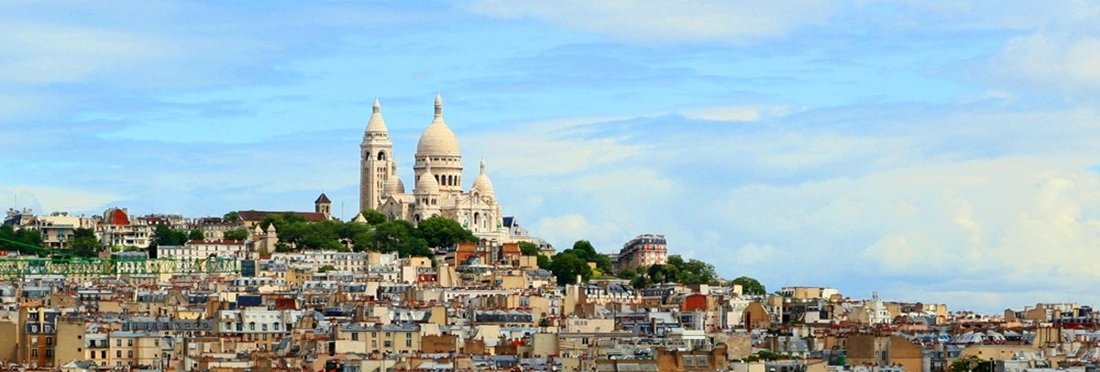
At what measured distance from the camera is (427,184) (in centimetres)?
19238

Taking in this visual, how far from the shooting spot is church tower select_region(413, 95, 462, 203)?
19725 cm

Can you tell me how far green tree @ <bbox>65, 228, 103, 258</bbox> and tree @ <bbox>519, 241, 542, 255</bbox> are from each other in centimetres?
1892

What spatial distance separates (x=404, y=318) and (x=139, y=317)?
22.6 ft

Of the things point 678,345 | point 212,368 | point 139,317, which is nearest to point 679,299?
point 139,317

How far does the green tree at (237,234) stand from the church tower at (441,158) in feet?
53.2

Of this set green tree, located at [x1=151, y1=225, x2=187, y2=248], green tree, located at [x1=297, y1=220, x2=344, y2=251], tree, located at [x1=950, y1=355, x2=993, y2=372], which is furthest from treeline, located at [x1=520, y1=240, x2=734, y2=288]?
tree, located at [x1=950, y1=355, x2=993, y2=372]

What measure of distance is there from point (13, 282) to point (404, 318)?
124ft

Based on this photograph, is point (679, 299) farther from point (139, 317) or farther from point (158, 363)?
point (158, 363)

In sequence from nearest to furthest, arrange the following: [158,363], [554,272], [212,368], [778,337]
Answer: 1. [212,368]
2. [158,363]
3. [778,337]
4. [554,272]

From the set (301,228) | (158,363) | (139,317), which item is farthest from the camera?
(301,228)

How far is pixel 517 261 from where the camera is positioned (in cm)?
16162

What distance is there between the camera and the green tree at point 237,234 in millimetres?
179375

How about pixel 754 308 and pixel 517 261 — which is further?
pixel 517 261

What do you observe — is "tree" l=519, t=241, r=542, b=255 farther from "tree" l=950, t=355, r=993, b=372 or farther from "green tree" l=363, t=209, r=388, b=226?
"tree" l=950, t=355, r=993, b=372
